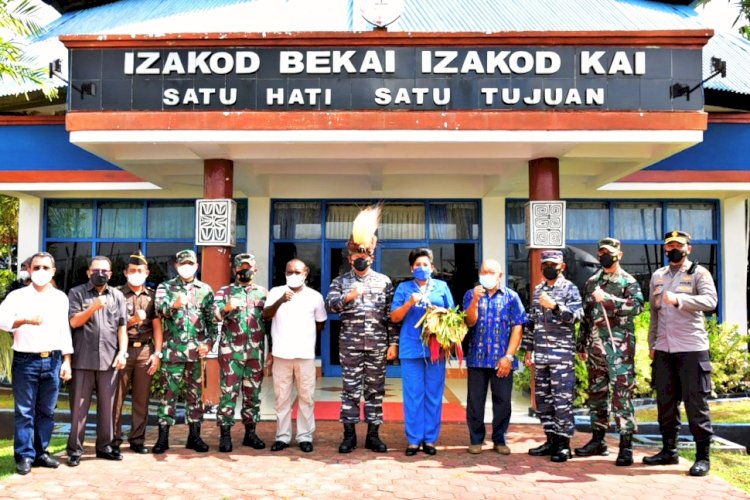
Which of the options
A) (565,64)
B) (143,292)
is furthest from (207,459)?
(565,64)

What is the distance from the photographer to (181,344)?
5.12m

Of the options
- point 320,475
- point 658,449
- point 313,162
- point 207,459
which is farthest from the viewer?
point 313,162

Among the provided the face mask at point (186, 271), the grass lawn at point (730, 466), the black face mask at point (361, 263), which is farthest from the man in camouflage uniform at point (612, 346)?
the face mask at point (186, 271)

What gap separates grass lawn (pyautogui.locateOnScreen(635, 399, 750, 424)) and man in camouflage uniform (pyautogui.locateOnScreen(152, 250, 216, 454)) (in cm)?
462

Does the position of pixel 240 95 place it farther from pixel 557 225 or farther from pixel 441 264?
pixel 441 264

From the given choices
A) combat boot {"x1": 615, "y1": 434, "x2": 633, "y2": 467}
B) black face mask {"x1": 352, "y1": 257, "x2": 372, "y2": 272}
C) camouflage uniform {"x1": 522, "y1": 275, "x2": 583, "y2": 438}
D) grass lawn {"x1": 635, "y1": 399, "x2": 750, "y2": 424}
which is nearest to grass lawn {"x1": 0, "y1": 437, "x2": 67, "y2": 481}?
black face mask {"x1": 352, "y1": 257, "x2": 372, "y2": 272}

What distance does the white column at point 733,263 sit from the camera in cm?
938

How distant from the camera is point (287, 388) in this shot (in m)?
5.26

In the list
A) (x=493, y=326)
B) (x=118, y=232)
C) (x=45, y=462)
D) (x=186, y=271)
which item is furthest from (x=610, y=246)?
(x=118, y=232)

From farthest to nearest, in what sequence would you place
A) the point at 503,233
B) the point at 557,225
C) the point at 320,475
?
the point at 503,233, the point at 557,225, the point at 320,475

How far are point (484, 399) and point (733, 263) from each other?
641cm

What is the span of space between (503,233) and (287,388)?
17.5 ft

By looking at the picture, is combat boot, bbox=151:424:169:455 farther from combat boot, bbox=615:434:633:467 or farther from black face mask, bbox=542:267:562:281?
combat boot, bbox=615:434:633:467

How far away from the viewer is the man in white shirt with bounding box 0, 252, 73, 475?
15.1 ft
